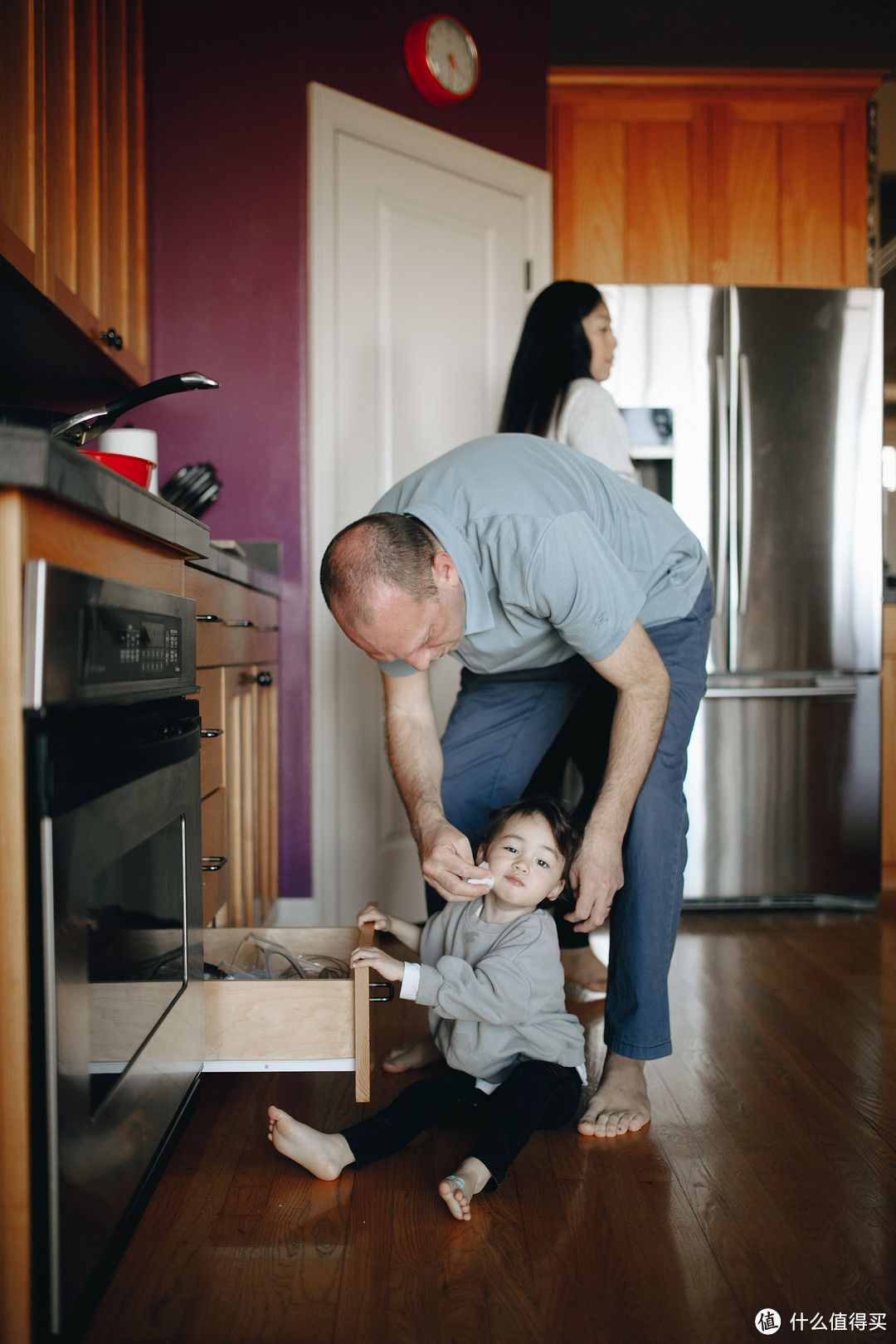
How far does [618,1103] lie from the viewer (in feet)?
4.45

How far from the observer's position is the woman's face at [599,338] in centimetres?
194

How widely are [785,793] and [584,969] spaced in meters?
0.91

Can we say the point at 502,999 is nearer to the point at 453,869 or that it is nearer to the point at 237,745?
the point at 453,869

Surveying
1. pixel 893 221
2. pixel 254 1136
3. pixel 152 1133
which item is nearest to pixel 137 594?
pixel 152 1133

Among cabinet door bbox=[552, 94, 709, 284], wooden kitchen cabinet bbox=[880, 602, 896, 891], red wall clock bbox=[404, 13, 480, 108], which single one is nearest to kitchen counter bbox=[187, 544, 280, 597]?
red wall clock bbox=[404, 13, 480, 108]

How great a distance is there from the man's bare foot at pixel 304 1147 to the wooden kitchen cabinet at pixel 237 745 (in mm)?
365

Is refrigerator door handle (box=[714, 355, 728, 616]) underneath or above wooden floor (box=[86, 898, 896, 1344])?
above

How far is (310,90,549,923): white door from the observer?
2301 millimetres

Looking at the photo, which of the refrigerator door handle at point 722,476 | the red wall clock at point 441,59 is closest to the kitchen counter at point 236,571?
the refrigerator door handle at point 722,476

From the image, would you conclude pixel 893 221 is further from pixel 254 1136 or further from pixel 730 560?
pixel 254 1136

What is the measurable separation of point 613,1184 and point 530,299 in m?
2.13

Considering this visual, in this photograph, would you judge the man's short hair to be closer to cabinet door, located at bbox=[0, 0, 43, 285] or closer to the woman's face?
cabinet door, located at bbox=[0, 0, 43, 285]

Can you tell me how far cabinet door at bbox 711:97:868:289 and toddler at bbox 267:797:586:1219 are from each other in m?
2.19

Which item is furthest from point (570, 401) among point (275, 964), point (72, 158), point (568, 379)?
point (275, 964)
